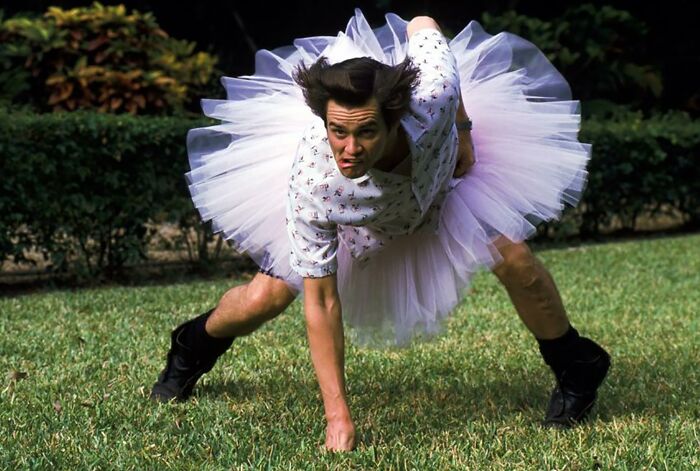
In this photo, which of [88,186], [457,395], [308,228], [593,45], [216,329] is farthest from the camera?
[593,45]

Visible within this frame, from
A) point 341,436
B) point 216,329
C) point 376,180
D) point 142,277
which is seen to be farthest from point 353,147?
point 142,277

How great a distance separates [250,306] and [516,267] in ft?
3.22

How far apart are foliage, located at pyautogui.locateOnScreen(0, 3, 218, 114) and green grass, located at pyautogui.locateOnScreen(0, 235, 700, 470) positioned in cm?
252

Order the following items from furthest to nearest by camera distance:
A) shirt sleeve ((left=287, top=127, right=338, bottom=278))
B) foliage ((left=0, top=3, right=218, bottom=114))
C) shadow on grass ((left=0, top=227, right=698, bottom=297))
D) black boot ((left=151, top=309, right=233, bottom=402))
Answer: foliage ((left=0, top=3, right=218, bottom=114)), shadow on grass ((left=0, top=227, right=698, bottom=297)), black boot ((left=151, top=309, right=233, bottom=402)), shirt sleeve ((left=287, top=127, right=338, bottom=278))

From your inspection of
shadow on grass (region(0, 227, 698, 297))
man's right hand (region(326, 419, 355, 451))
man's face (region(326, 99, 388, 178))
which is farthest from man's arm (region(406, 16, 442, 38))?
shadow on grass (region(0, 227, 698, 297))

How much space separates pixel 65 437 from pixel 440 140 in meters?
1.60

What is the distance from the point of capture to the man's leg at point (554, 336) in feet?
11.3

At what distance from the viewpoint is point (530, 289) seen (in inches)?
136

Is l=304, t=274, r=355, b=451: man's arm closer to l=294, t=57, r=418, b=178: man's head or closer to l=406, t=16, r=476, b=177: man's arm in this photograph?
l=294, t=57, r=418, b=178: man's head

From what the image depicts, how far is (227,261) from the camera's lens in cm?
861

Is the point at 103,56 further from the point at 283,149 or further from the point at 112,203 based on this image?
the point at 283,149

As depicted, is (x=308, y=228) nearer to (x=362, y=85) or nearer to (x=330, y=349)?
(x=330, y=349)

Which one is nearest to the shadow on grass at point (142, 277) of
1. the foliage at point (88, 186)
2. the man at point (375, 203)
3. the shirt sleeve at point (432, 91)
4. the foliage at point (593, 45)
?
the foliage at point (88, 186)

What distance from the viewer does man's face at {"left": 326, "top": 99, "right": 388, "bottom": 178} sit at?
2836 mm
